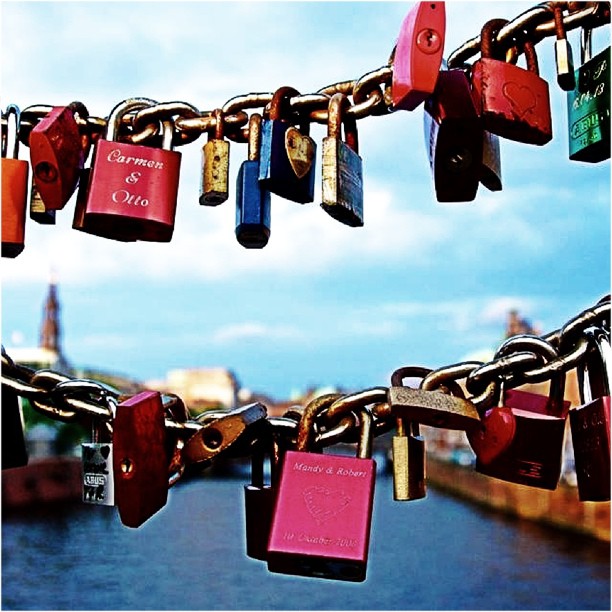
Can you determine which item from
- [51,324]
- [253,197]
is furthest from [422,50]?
[51,324]

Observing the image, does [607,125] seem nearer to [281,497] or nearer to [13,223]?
[281,497]

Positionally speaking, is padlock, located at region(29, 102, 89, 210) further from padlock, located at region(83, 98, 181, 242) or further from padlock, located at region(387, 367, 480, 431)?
padlock, located at region(387, 367, 480, 431)

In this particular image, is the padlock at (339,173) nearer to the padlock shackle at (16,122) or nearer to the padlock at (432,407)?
the padlock at (432,407)

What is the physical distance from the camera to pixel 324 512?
784mm

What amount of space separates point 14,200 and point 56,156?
0.25 feet

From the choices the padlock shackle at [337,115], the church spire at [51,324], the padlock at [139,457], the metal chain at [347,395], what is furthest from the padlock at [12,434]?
the church spire at [51,324]

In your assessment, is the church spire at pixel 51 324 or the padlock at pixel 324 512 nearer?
the padlock at pixel 324 512

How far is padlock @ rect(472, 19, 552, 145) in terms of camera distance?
0.81 metres

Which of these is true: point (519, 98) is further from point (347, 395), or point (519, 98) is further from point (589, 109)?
point (347, 395)

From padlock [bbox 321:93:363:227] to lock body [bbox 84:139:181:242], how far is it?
0.15m

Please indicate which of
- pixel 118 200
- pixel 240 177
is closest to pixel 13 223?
pixel 118 200

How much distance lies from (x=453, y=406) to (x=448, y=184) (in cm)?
23

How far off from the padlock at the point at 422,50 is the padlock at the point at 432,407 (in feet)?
0.75

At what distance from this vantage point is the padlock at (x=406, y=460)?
79 centimetres
